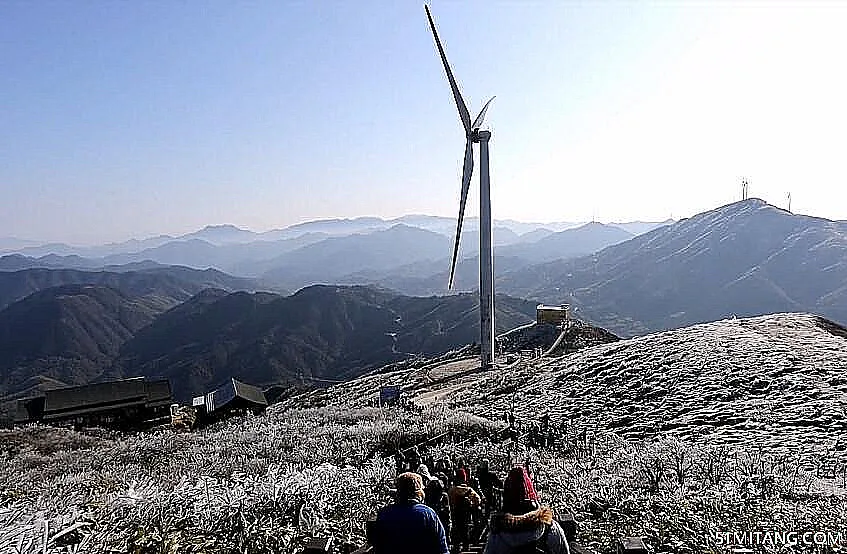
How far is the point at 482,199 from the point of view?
1642 inches

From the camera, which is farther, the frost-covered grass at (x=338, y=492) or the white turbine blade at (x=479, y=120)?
the white turbine blade at (x=479, y=120)

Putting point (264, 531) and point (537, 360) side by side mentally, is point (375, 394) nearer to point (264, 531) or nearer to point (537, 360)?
point (537, 360)

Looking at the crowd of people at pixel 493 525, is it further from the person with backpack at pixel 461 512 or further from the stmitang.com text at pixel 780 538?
the stmitang.com text at pixel 780 538

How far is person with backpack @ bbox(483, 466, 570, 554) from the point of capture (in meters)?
6.06

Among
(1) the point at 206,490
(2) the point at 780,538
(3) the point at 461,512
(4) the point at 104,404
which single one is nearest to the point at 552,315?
(4) the point at 104,404

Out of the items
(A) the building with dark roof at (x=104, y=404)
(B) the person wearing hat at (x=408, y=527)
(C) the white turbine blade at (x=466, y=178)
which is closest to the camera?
(B) the person wearing hat at (x=408, y=527)

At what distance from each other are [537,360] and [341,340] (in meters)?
156

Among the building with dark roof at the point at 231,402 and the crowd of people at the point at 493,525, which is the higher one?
the crowd of people at the point at 493,525

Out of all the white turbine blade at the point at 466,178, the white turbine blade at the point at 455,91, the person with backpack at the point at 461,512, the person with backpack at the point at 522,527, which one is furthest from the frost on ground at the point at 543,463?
the white turbine blade at the point at 455,91

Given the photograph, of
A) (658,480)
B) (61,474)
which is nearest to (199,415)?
(61,474)

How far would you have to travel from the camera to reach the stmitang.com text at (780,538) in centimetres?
930

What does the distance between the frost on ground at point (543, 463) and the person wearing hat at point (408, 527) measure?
11.4 ft

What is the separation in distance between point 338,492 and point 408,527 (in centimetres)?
610

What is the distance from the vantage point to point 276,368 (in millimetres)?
169000
